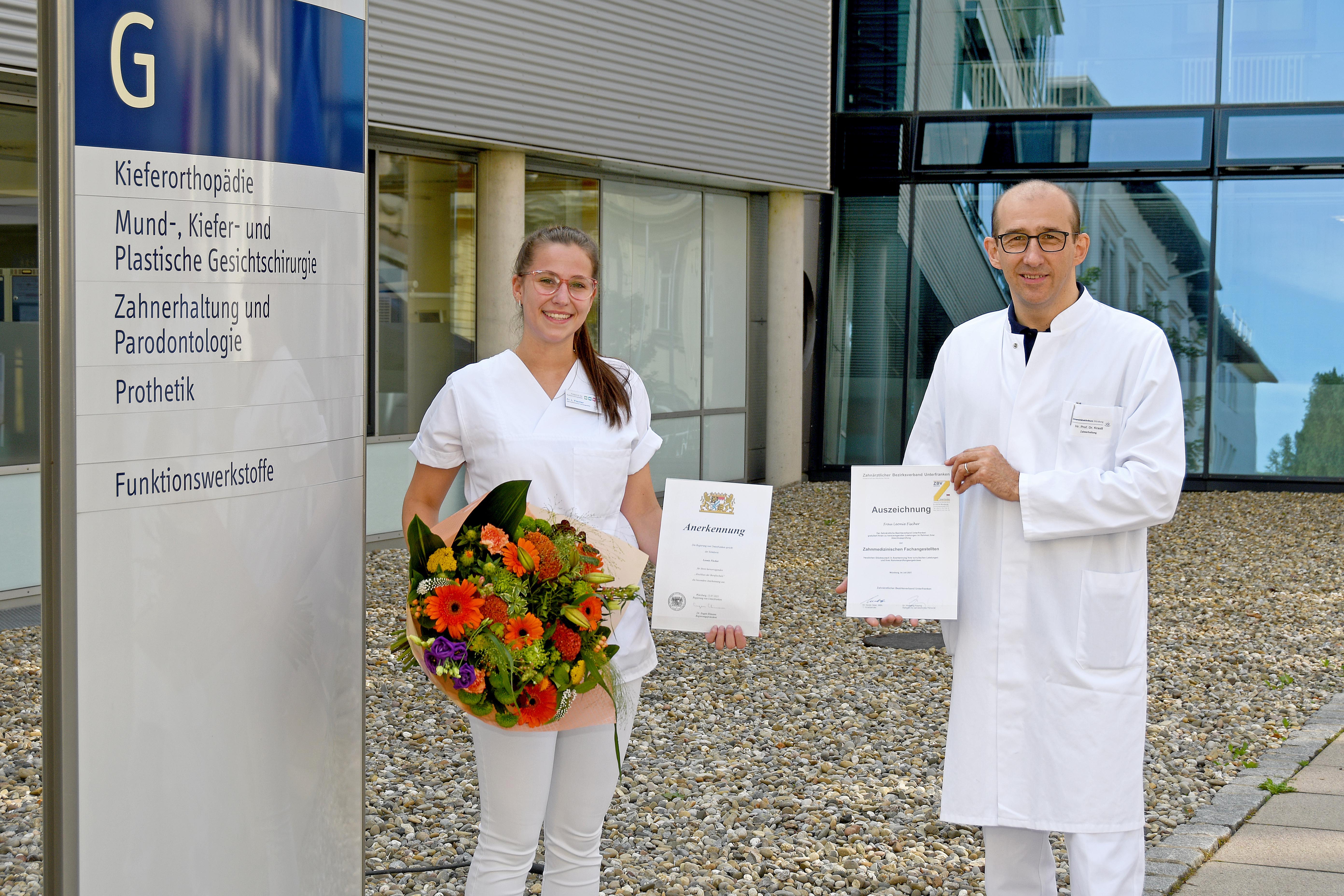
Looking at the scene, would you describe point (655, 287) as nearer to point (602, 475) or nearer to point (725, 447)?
point (725, 447)

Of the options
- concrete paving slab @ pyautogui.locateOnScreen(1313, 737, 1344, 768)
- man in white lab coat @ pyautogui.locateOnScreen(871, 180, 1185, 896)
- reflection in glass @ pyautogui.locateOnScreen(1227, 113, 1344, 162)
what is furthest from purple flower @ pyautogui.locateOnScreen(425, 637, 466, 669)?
reflection in glass @ pyautogui.locateOnScreen(1227, 113, 1344, 162)

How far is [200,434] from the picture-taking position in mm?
2104

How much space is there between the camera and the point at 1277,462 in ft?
50.8

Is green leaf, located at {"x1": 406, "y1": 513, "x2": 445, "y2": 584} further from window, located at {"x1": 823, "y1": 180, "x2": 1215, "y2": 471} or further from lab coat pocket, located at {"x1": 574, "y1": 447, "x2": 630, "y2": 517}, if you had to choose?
window, located at {"x1": 823, "y1": 180, "x2": 1215, "y2": 471}

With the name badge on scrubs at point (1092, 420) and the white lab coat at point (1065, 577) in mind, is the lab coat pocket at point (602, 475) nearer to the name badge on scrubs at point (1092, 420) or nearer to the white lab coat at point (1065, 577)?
the white lab coat at point (1065, 577)

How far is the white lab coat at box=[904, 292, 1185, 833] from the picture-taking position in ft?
9.83

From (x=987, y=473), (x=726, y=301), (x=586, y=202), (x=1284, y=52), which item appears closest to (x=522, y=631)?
(x=987, y=473)

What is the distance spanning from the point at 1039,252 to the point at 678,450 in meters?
11.1

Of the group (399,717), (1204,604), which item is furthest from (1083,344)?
(1204,604)

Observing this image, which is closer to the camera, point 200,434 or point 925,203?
point 200,434

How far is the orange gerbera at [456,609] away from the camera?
2.38m

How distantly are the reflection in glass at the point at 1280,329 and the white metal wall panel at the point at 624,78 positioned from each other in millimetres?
5045

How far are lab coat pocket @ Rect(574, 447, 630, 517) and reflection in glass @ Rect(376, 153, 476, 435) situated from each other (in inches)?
311

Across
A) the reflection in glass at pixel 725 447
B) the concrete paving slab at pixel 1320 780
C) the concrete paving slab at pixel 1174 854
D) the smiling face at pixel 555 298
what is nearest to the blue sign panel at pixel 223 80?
the smiling face at pixel 555 298
